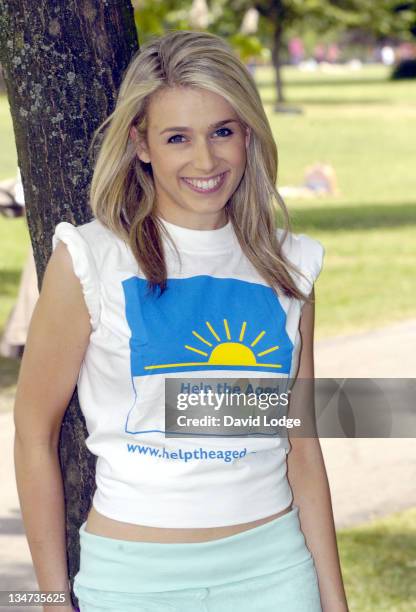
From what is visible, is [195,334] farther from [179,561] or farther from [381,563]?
[381,563]

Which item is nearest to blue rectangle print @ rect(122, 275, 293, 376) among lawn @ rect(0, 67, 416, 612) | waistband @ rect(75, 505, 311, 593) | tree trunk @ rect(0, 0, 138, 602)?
waistband @ rect(75, 505, 311, 593)

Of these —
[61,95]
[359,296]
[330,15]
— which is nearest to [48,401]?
[61,95]

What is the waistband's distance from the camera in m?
2.36

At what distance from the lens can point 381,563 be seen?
214 inches

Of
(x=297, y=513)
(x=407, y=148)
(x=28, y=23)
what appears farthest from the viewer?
(x=407, y=148)

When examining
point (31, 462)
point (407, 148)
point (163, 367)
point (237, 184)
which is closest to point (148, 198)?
point (237, 184)

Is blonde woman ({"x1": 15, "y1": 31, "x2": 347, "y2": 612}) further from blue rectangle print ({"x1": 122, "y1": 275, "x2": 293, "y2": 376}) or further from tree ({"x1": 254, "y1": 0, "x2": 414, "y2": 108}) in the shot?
tree ({"x1": 254, "y1": 0, "x2": 414, "y2": 108})

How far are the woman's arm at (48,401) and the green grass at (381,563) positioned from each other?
2.72m

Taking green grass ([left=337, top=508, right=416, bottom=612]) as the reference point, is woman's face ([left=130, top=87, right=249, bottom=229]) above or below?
above

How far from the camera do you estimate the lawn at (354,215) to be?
11.6 m

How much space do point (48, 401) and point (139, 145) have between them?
59cm

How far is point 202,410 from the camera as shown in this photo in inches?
97.3

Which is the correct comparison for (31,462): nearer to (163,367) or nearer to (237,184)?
(163,367)

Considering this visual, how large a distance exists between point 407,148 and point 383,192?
831cm
